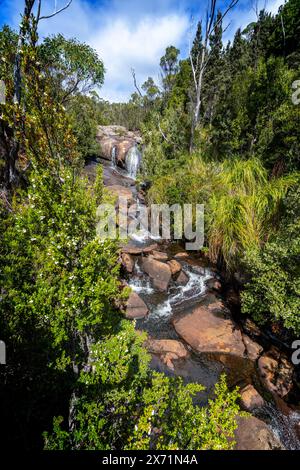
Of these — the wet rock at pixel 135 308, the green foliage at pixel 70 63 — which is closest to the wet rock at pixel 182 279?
the wet rock at pixel 135 308

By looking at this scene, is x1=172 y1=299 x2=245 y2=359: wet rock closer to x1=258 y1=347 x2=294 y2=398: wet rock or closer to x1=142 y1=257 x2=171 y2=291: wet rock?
x1=258 y1=347 x2=294 y2=398: wet rock

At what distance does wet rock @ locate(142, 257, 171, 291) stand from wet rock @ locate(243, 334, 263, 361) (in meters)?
2.61

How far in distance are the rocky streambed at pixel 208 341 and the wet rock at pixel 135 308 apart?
0.02 metres

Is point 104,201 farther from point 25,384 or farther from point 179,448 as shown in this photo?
point 179,448

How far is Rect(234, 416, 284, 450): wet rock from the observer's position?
3.19 m

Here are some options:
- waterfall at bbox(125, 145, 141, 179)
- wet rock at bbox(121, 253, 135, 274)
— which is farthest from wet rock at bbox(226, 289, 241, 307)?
waterfall at bbox(125, 145, 141, 179)

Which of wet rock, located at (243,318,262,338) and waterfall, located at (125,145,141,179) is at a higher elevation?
waterfall, located at (125,145,141,179)

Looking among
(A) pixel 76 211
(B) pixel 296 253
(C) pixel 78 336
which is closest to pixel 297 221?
(B) pixel 296 253

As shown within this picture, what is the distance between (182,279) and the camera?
23.5ft

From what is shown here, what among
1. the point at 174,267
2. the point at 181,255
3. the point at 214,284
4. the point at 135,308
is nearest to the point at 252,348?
the point at 214,284

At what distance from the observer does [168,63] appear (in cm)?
3588

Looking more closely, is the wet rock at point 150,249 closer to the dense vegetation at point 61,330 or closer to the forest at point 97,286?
the forest at point 97,286

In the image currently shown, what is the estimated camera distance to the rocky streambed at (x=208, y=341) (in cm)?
377
